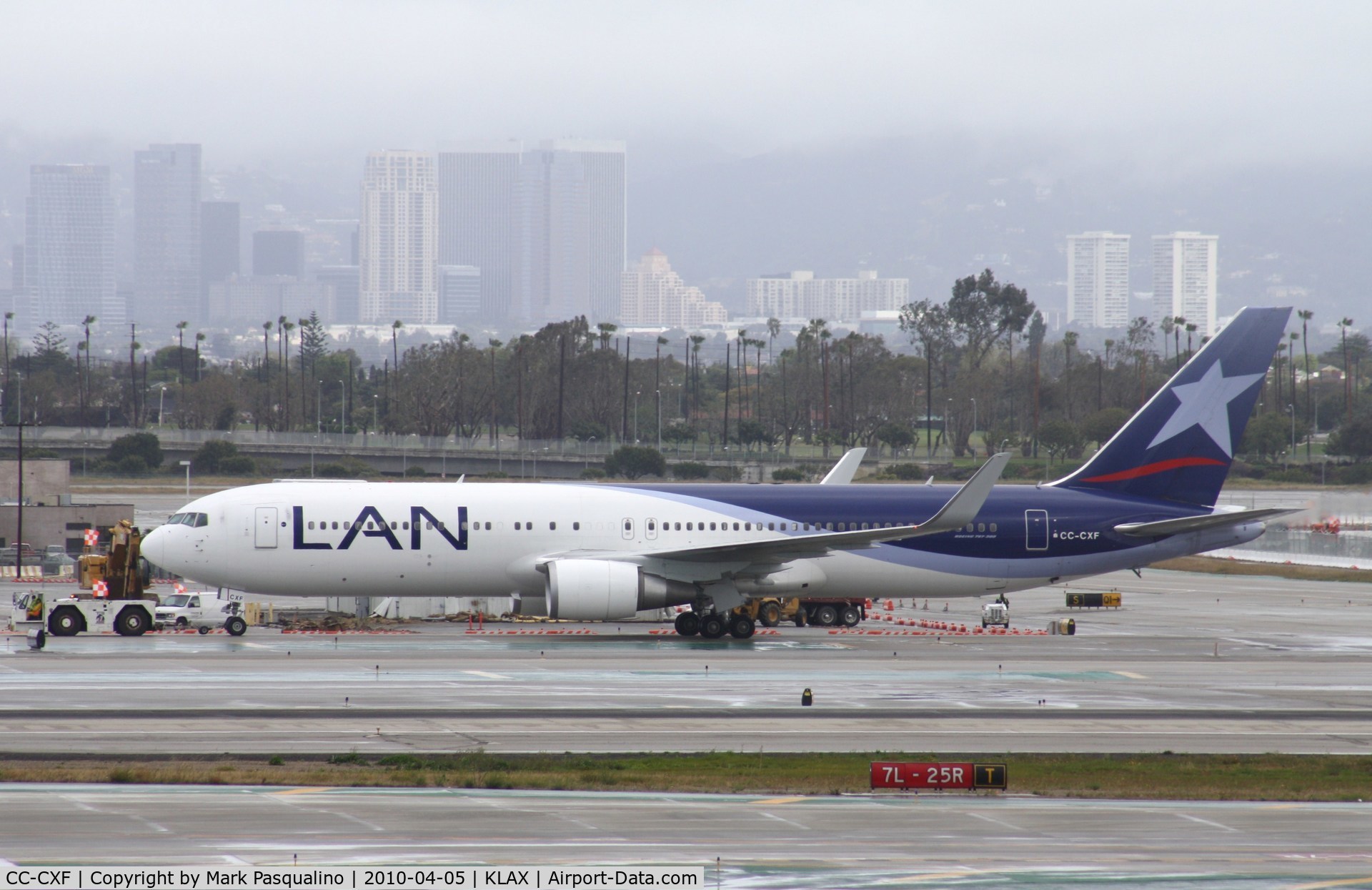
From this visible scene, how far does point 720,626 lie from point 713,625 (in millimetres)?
202

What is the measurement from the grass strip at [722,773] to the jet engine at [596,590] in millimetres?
15865

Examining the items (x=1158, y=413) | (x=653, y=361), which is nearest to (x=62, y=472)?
(x=1158, y=413)

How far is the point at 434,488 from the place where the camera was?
137 ft

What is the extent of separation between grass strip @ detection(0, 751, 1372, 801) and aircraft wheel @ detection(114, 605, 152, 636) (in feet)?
64.2

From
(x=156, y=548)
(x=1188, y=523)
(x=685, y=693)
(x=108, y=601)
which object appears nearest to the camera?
(x=685, y=693)

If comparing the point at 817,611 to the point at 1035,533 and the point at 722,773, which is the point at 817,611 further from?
the point at 722,773

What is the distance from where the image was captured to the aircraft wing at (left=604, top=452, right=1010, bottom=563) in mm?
39812

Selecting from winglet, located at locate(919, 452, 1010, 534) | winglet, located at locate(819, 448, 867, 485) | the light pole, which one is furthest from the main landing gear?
the light pole

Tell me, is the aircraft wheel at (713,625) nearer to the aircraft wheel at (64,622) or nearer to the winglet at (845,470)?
the winglet at (845,470)

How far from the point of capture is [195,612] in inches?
1727

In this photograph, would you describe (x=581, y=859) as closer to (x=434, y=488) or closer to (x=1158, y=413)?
(x=434, y=488)

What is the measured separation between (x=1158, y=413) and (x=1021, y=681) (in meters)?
14.4

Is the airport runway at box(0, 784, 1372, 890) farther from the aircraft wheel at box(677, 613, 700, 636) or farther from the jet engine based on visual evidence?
the aircraft wheel at box(677, 613, 700, 636)

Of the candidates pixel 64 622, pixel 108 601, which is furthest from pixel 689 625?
pixel 64 622
